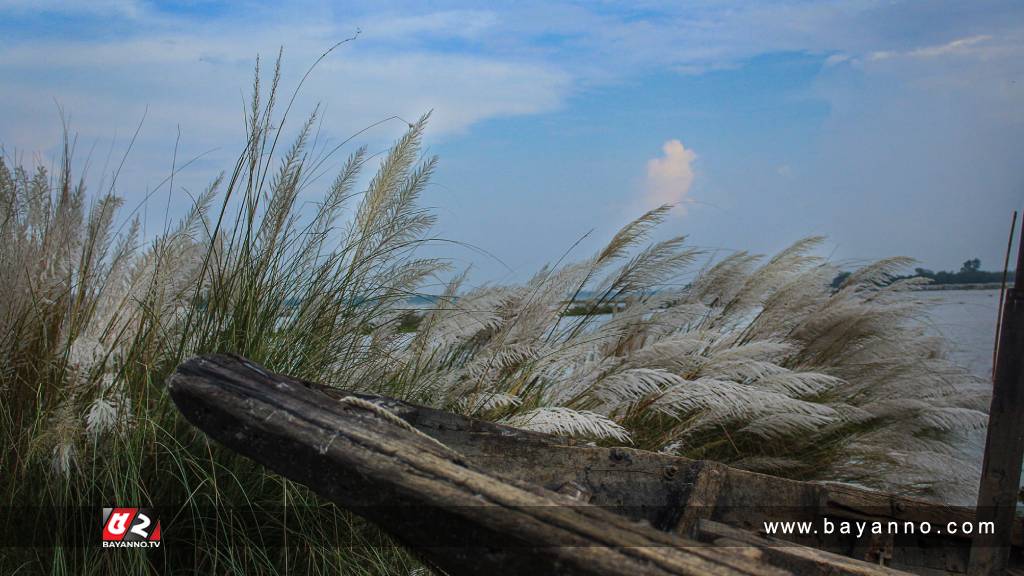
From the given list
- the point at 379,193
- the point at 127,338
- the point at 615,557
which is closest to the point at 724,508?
the point at 615,557

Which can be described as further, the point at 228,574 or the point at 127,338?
→ the point at 127,338

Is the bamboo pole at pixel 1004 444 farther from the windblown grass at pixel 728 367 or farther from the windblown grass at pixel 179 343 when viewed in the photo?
the windblown grass at pixel 179 343

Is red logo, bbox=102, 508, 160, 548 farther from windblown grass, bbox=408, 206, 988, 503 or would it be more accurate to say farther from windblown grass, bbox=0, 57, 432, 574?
windblown grass, bbox=408, 206, 988, 503

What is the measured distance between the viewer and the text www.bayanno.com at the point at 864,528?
2027 millimetres

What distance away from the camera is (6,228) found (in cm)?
229

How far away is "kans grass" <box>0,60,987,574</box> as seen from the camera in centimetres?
198

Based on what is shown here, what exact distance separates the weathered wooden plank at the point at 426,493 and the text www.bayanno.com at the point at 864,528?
2.86 feet

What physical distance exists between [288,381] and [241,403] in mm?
117

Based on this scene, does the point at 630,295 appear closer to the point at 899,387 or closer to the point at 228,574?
the point at 899,387

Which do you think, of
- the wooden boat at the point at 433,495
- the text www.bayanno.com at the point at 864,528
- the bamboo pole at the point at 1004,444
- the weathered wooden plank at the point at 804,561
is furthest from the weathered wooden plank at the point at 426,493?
the bamboo pole at the point at 1004,444

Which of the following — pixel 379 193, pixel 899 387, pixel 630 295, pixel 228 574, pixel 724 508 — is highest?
pixel 379 193

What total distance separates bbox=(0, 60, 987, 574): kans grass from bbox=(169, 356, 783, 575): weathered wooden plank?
0.59 metres

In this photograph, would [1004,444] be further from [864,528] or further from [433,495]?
[433,495]

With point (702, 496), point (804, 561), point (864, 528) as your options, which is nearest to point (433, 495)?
point (804, 561)
